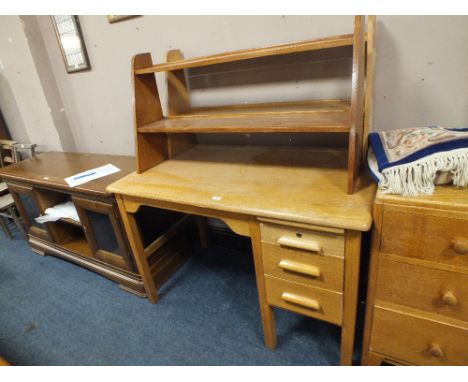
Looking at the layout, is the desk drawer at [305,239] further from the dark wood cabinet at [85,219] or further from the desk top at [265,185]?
the dark wood cabinet at [85,219]

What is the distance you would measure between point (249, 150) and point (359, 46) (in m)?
0.72

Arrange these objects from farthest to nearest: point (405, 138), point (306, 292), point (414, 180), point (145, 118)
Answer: point (145, 118)
point (306, 292)
point (405, 138)
point (414, 180)

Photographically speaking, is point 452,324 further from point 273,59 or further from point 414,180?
point 273,59

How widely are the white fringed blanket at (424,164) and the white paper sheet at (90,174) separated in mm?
1359

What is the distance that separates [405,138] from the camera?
0.88m

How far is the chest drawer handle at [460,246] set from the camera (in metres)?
0.71

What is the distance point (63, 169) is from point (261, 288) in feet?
4.77

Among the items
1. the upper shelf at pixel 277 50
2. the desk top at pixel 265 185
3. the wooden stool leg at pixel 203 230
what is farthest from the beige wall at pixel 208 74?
the wooden stool leg at pixel 203 230

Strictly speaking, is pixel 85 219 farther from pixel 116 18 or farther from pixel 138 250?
pixel 116 18

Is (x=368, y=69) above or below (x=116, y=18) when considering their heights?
below

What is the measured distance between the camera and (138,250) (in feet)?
4.66

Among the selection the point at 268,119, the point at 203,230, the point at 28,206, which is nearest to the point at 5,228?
the point at 28,206

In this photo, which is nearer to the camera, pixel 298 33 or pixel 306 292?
pixel 306 292
